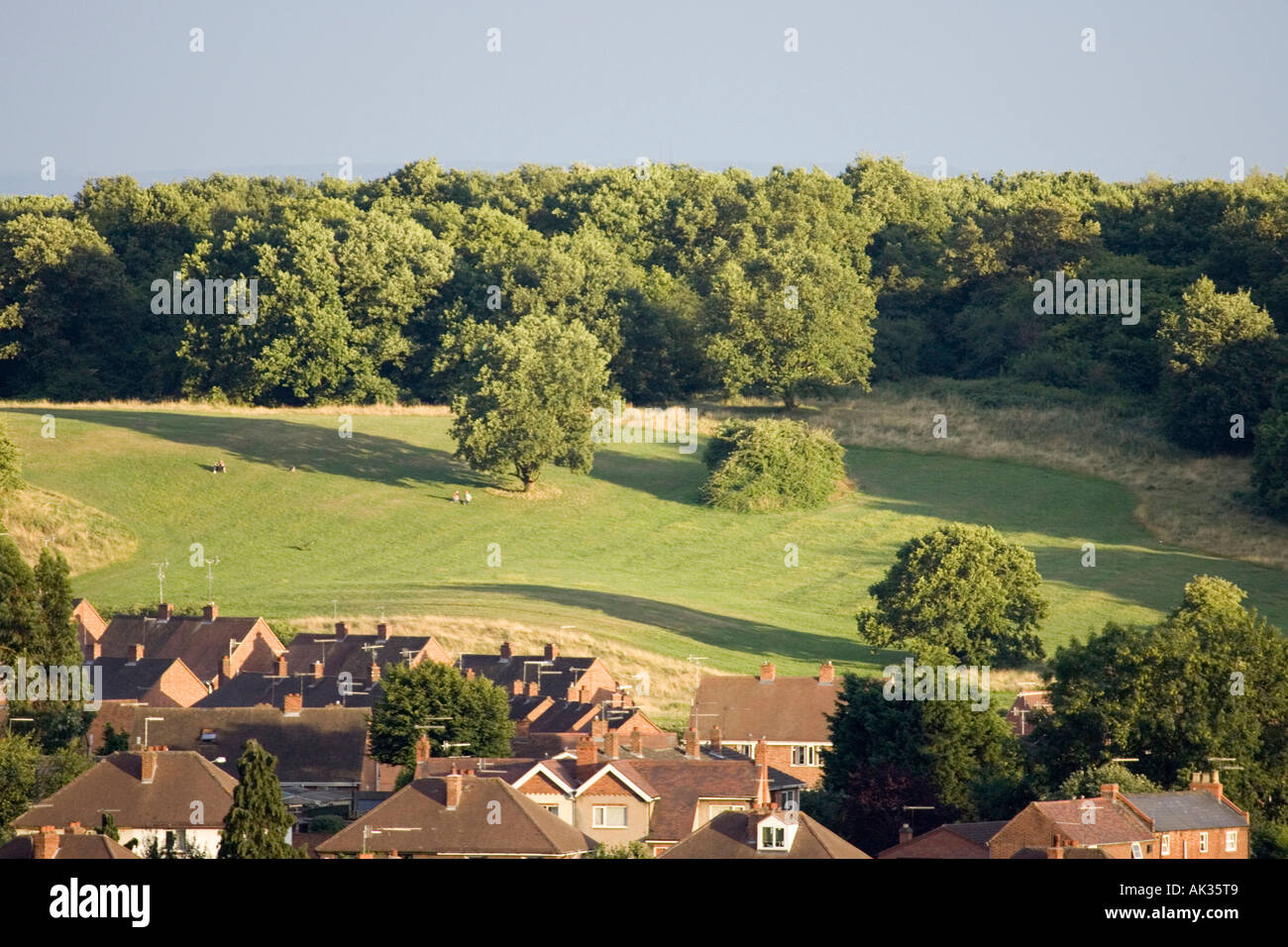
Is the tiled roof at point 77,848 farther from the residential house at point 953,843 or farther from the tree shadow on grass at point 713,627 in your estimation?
the tree shadow on grass at point 713,627

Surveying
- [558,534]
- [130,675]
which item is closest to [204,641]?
[130,675]

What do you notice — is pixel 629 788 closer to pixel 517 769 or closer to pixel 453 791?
pixel 517 769

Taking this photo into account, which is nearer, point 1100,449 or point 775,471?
point 775,471

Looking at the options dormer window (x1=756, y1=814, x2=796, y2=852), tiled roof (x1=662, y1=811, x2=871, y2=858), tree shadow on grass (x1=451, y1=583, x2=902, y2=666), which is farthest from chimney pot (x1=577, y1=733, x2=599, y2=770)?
tree shadow on grass (x1=451, y1=583, x2=902, y2=666)

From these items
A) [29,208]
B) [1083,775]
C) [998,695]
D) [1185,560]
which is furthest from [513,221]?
[1083,775]

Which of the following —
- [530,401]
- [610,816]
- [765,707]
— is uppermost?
[530,401]

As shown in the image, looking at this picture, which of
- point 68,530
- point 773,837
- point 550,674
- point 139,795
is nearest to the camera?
point 773,837

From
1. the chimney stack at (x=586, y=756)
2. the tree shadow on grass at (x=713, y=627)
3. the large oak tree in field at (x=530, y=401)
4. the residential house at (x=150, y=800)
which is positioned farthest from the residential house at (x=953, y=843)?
the large oak tree in field at (x=530, y=401)
